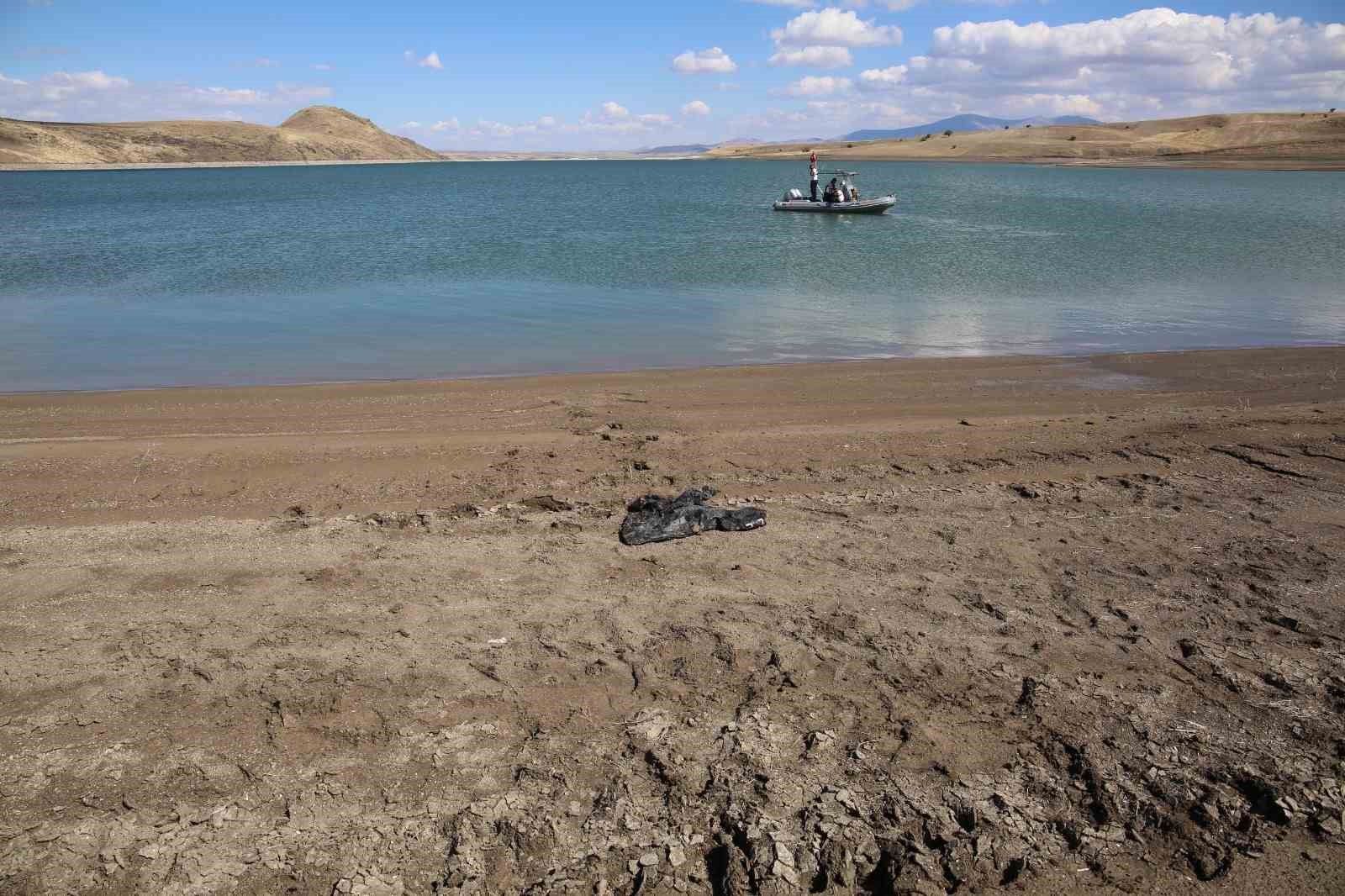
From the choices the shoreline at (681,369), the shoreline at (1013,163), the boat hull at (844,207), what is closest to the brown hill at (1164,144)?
the shoreline at (1013,163)

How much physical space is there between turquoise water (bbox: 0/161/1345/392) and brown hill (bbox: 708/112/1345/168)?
4097cm

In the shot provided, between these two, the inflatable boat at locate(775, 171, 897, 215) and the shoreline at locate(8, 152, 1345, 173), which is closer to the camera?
the inflatable boat at locate(775, 171, 897, 215)

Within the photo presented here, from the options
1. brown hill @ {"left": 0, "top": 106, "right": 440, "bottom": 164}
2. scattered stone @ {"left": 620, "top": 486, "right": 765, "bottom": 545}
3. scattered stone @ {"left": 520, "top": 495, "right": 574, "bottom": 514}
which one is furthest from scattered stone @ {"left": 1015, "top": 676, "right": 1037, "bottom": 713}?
brown hill @ {"left": 0, "top": 106, "right": 440, "bottom": 164}

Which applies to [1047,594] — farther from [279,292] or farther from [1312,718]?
[279,292]

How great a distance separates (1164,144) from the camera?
94938 millimetres

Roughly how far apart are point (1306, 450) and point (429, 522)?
8143 mm

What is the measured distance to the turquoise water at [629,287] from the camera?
47.5 ft

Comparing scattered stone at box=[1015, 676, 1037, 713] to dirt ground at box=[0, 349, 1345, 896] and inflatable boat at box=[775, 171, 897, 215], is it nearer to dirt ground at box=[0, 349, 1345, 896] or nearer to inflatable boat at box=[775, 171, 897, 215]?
dirt ground at box=[0, 349, 1345, 896]

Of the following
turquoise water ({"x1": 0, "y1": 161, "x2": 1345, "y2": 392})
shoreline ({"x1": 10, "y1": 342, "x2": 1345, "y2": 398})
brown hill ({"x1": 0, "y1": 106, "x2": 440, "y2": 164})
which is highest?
brown hill ({"x1": 0, "y1": 106, "x2": 440, "y2": 164})

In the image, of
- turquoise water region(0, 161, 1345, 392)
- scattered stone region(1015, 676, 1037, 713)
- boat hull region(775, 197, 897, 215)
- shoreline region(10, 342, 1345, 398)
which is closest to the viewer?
scattered stone region(1015, 676, 1037, 713)

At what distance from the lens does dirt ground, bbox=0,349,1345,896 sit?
352cm

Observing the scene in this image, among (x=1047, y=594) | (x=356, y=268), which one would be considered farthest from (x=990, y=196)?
(x=1047, y=594)

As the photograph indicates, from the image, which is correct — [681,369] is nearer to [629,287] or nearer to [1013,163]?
[629,287]

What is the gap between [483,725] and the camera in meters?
4.24
